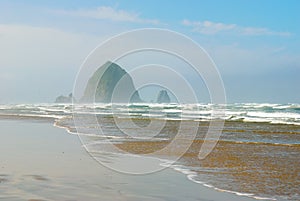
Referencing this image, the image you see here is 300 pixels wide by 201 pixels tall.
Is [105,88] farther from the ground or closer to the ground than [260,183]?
farther from the ground

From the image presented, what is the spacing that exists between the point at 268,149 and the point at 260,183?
8.17m

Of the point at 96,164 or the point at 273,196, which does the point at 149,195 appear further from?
A: the point at 96,164

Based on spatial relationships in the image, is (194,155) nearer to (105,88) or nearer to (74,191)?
(74,191)

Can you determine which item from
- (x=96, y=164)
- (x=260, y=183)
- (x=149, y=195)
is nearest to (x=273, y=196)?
(x=260, y=183)

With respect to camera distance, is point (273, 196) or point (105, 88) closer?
point (273, 196)

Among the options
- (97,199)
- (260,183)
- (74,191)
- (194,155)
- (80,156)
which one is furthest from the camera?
(194,155)

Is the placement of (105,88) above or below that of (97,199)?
above

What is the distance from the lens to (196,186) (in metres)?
9.83

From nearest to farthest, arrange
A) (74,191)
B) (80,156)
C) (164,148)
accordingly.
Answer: (74,191)
(80,156)
(164,148)

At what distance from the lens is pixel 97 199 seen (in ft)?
26.8

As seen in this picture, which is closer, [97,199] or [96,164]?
[97,199]

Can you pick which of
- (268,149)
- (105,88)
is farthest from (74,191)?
(105,88)

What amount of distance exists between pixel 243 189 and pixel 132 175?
9.33ft

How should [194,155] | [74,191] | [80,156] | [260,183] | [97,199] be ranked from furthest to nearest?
[194,155]
[80,156]
[260,183]
[74,191]
[97,199]
